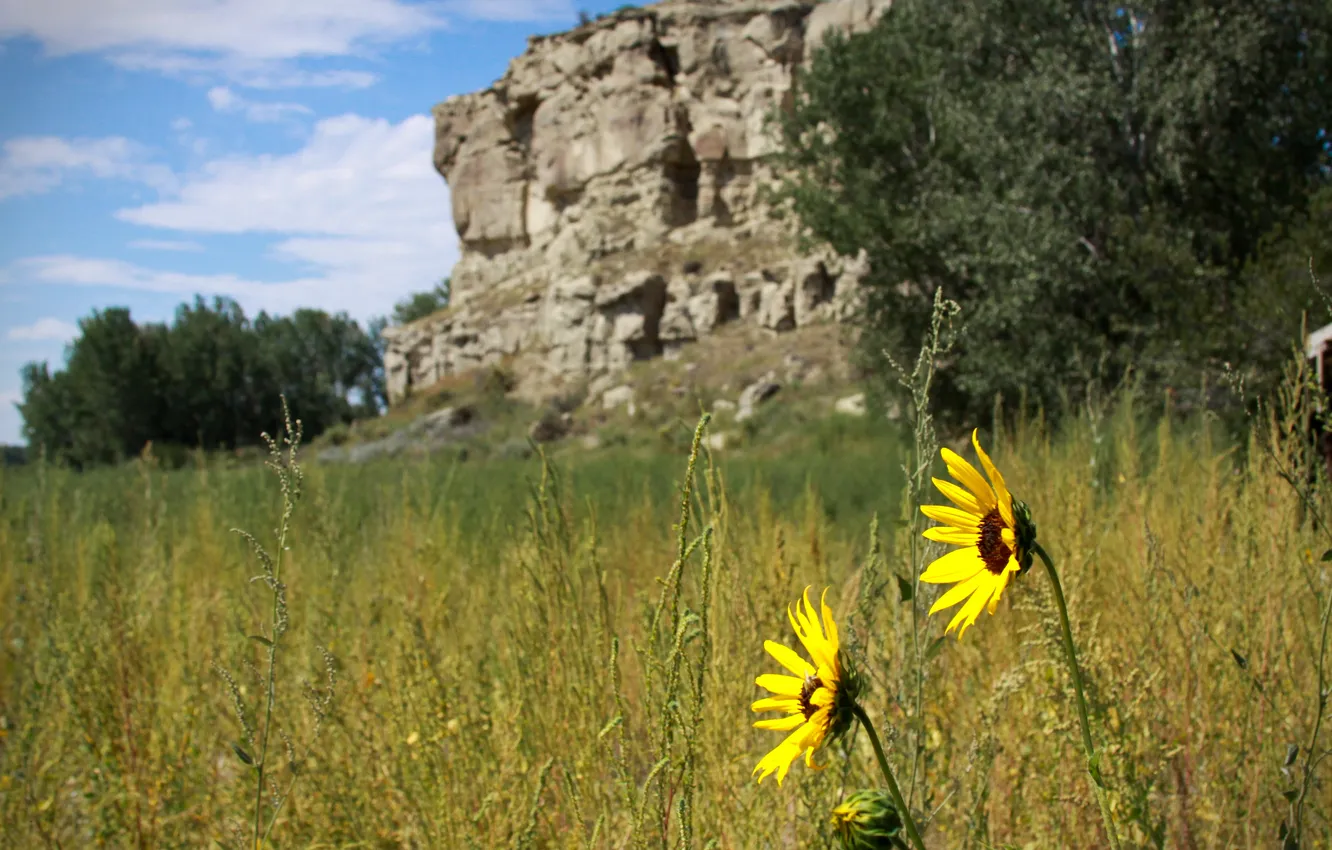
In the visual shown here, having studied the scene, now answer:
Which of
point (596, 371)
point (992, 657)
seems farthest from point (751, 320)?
point (992, 657)

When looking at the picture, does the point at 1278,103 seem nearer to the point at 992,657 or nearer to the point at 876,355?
the point at 876,355

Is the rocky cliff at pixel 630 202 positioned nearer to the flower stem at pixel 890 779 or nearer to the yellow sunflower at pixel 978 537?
the yellow sunflower at pixel 978 537

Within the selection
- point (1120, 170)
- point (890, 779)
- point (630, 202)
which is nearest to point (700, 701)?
point (890, 779)

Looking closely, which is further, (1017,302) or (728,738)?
(1017,302)

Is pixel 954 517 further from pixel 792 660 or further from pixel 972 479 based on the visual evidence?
pixel 792 660

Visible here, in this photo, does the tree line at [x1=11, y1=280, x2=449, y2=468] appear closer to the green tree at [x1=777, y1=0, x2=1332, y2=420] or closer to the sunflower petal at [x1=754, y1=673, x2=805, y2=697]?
the green tree at [x1=777, y1=0, x2=1332, y2=420]

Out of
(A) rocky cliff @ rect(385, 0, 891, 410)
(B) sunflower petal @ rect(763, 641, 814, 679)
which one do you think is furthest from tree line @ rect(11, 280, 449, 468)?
(B) sunflower petal @ rect(763, 641, 814, 679)

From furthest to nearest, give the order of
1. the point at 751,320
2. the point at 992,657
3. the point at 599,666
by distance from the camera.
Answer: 1. the point at 751,320
2. the point at 992,657
3. the point at 599,666

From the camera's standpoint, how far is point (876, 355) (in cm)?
1371

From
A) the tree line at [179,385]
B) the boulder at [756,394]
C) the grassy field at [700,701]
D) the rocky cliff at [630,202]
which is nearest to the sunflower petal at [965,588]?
the grassy field at [700,701]

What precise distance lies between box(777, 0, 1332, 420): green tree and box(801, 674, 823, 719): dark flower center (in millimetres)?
8523

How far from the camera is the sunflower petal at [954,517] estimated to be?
97 centimetres

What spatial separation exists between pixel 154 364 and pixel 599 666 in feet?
156

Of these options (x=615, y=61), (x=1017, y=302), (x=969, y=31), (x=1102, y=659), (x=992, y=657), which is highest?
(x=615, y=61)
